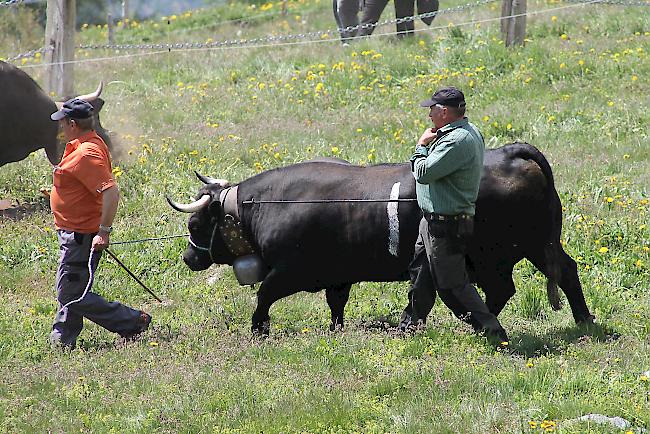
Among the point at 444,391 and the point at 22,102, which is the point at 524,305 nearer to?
the point at 444,391

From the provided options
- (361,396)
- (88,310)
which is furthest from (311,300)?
(361,396)

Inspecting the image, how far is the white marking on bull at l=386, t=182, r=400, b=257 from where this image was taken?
312 inches

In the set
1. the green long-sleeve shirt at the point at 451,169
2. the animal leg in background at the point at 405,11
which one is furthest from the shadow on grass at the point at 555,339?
the animal leg in background at the point at 405,11

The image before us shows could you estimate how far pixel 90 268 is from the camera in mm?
7961

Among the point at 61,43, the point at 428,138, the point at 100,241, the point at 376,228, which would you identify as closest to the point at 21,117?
the point at 61,43

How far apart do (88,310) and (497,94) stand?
694 centimetres

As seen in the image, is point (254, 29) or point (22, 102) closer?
point (22, 102)

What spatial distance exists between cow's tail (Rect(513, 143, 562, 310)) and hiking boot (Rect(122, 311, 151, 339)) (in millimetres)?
2964

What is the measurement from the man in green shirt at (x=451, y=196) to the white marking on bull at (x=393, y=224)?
392 mm

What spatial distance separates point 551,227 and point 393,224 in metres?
1.12

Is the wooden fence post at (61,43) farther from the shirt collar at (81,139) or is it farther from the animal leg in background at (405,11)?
the shirt collar at (81,139)

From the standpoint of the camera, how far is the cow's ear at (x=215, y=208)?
28.5 ft

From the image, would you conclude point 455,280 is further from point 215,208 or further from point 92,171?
point 92,171

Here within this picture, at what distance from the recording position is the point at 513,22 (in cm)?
1455
